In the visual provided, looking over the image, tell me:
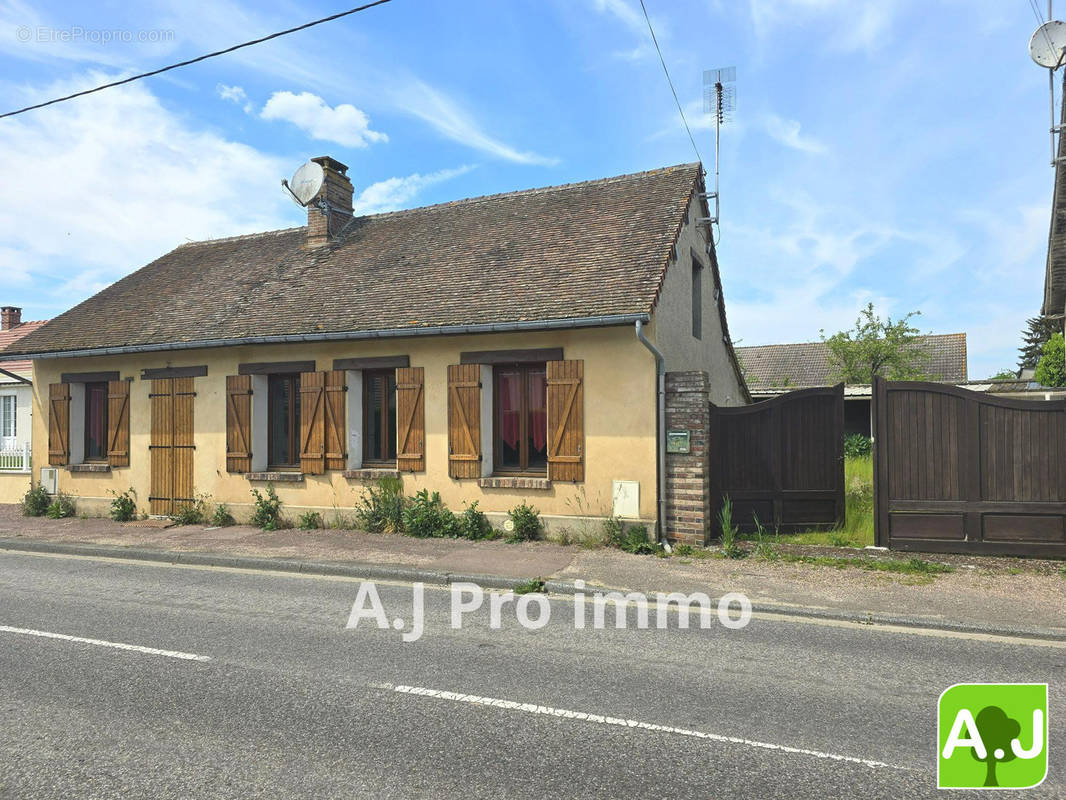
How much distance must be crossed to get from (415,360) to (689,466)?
4.52 meters

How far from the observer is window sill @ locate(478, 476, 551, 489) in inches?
405

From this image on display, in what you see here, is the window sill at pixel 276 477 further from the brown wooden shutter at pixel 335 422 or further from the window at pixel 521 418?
the window at pixel 521 418

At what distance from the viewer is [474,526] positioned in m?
10.4

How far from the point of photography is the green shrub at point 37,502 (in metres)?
13.7

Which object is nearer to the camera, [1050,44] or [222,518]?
[1050,44]

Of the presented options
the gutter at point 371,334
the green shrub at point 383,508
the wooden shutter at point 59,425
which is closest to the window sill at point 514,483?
the green shrub at point 383,508

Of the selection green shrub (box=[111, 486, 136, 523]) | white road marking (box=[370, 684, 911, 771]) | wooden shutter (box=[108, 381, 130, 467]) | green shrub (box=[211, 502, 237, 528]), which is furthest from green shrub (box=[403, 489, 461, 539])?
wooden shutter (box=[108, 381, 130, 467])

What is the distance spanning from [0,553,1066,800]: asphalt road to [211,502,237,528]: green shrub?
5.39m

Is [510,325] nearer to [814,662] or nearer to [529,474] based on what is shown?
[529,474]

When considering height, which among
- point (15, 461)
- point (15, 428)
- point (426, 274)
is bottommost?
point (15, 461)

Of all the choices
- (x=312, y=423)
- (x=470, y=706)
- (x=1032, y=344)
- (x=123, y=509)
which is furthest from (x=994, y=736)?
(x=1032, y=344)

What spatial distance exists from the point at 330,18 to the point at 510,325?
4515mm

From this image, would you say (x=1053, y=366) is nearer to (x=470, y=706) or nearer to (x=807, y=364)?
(x=807, y=364)

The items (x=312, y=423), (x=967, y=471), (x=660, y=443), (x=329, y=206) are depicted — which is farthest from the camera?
(x=329, y=206)
